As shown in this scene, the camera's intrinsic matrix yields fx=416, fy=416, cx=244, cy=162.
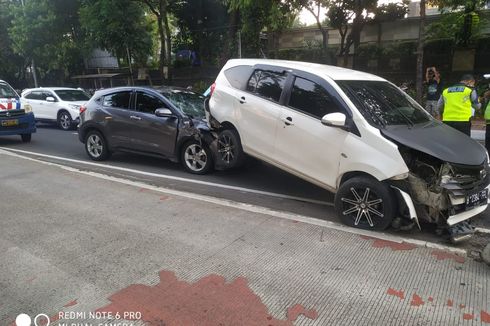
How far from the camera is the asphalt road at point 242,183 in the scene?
5570 millimetres

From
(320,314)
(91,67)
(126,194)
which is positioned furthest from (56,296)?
(91,67)

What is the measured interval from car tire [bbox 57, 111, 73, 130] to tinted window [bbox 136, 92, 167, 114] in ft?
25.1

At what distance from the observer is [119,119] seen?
8.22 metres

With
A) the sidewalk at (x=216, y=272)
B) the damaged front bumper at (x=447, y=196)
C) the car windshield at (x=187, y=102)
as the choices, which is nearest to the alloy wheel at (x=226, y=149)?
the car windshield at (x=187, y=102)

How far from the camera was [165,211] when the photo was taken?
5.32 metres

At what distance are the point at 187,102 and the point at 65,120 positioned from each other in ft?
28.0

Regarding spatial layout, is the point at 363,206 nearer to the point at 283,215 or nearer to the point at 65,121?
the point at 283,215

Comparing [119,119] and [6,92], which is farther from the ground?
[6,92]

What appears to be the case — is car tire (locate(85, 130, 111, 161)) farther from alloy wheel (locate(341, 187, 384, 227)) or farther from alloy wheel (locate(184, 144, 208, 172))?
alloy wheel (locate(341, 187, 384, 227))

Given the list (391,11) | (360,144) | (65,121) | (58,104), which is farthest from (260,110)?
(391,11)

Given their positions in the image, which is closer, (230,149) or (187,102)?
(230,149)

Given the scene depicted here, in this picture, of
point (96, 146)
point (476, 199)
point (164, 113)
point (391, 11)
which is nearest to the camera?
point (476, 199)

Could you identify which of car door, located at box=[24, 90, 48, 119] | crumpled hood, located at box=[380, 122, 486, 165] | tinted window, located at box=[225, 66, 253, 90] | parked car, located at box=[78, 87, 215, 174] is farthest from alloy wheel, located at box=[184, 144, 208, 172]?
car door, located at box=[24, 90, 48, 119]

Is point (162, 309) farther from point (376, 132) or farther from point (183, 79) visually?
point (183, 79)
